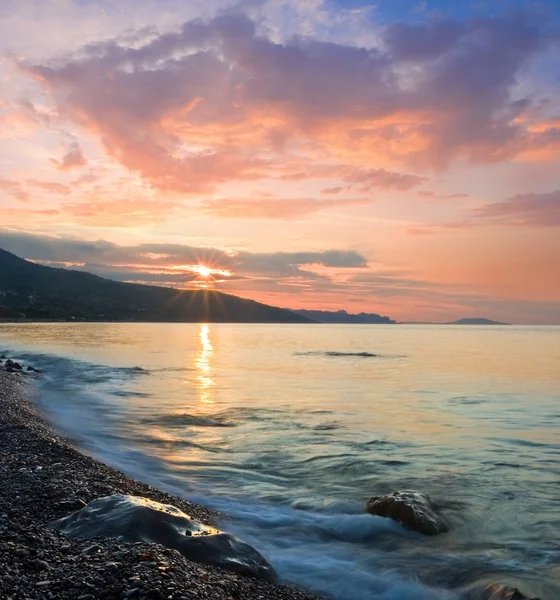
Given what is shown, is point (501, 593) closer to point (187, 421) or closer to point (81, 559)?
point (81, 559)

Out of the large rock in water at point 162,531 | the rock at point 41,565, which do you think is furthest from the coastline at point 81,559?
the large rock in water at point 162,531

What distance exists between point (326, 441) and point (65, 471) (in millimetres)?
9095

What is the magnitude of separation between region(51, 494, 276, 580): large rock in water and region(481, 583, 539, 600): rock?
294cm

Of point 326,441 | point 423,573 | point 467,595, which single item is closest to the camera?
point 467,595

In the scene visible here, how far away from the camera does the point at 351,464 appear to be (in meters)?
14.5

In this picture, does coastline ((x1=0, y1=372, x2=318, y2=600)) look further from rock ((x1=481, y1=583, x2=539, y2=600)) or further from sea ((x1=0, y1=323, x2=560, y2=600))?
rock ((x1=481, y1=583, x2=539, y2=600))

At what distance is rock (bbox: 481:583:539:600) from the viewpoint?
280 inches

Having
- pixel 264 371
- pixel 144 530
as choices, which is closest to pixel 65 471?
pixel 144 530

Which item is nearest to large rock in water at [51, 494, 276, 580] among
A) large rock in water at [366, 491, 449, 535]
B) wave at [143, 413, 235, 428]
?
large rock in water at [366, 491, 449, 535]

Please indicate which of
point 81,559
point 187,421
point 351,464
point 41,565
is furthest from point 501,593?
point 187,421

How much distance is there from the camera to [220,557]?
22.5ft

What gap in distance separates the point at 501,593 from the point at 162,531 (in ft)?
15.1

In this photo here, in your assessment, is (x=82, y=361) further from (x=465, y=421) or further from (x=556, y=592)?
(x=556, y=592)

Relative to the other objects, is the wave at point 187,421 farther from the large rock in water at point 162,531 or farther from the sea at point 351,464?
the large rock in water at point 162,531
